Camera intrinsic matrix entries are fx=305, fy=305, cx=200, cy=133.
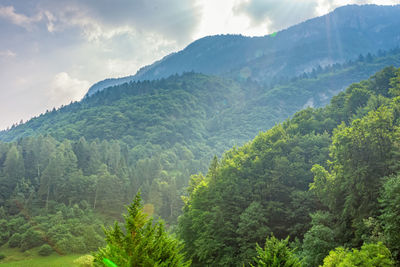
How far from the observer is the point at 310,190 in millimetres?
51625

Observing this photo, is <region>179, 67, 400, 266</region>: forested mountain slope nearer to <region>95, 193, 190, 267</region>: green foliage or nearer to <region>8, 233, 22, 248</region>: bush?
<region>95, 193, 190, 267</region>: green foliage

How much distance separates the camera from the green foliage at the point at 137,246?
58.2ft

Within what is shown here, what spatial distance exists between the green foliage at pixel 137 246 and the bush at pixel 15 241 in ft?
246

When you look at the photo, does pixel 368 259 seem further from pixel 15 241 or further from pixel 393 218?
pixel 15 241

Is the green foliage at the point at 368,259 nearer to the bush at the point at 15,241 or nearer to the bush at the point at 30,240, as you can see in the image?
the bush at the point at 30,240

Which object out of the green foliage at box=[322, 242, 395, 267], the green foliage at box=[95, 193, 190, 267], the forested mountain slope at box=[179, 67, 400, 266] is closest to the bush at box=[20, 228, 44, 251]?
the forested mountain slope at box=[179, 67, 400, 266]

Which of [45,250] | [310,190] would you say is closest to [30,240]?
[45,250]

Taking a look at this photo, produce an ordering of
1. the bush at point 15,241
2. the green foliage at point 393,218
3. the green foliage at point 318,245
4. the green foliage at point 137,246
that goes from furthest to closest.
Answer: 1. the bush at point 15,241
2. the green foliage at point 318,245
3. the green foliage at point 393,218
4. the green foliage at point 137,246

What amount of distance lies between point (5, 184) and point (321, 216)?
117852 mm

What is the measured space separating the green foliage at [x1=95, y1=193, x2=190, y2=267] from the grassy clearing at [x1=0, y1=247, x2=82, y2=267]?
50.4 m

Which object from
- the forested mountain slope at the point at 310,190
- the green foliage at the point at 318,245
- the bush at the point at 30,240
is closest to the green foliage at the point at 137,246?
the forested mountain slope at the point at 310,190

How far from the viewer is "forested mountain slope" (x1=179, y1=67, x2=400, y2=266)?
112 ft

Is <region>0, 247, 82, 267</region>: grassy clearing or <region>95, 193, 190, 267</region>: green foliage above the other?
<region>95, 193, 190, 267</region>: green foliage

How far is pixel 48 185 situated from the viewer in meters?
114
